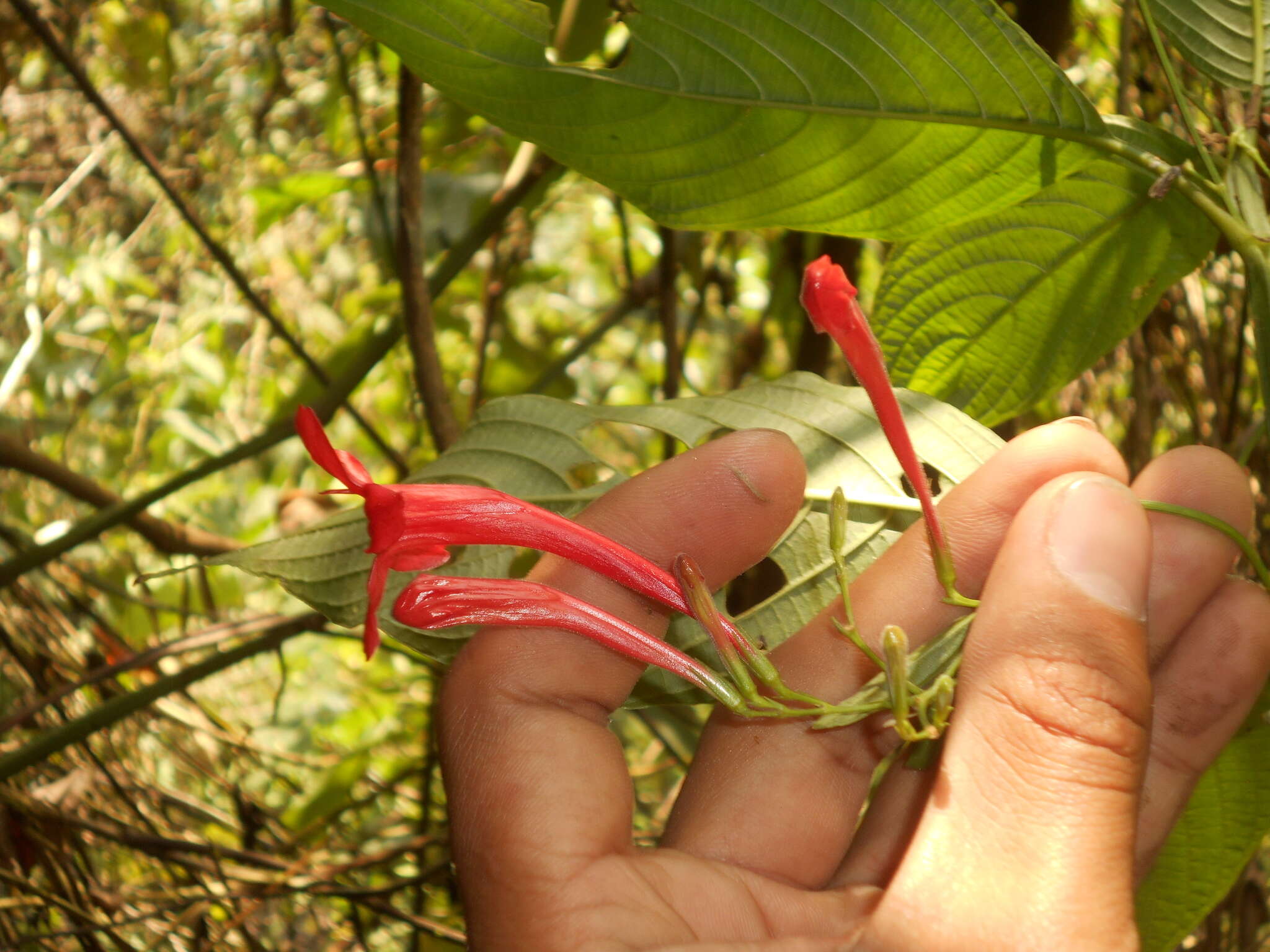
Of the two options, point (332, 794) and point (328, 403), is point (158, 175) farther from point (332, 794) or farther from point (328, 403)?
point (332, 794)

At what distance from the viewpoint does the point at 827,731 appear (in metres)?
0.87

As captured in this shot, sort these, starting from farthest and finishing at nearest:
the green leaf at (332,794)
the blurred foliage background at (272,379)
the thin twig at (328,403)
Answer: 1. the green leaf at (332,794)
2. the blurred foliage background at (272,379)
3. the thin twig at (328,403)

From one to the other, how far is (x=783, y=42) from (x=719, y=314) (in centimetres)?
201

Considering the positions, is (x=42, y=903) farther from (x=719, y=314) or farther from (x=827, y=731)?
(x=719, y=314)

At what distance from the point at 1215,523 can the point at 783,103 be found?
0.39 m

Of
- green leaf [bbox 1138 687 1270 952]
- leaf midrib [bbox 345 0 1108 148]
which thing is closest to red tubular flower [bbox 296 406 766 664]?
leaf midrib [bbox 345 0 1108 148]

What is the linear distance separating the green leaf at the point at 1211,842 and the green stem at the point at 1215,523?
138mm

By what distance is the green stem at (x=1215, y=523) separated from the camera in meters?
0.69

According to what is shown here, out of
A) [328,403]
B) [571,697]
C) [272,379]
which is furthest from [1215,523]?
[272,379]

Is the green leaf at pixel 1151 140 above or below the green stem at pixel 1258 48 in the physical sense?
below

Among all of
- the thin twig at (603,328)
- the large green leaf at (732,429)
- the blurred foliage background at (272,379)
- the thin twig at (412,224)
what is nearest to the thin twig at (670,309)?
the blurred foliage background at (272,379)

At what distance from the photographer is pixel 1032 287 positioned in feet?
2.81

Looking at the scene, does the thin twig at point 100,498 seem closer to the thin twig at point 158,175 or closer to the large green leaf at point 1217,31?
the thin twig at point 158,175

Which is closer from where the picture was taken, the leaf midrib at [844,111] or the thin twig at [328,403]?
the leaf midrib at [844,111]
